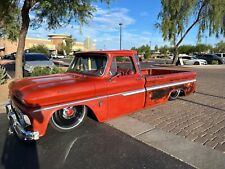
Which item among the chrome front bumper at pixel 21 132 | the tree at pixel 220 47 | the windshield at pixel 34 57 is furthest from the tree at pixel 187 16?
the tree at pixel 220 47

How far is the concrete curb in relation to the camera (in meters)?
3.84

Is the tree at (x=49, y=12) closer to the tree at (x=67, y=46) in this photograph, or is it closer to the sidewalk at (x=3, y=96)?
the sidewalk at (x=3, y=96)

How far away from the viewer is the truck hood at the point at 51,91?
14.2ft

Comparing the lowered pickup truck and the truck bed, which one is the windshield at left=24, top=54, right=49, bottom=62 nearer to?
the truck bed

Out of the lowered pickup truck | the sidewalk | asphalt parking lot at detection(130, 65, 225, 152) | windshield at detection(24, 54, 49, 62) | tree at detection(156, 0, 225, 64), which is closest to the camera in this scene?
the lowered pickup truck

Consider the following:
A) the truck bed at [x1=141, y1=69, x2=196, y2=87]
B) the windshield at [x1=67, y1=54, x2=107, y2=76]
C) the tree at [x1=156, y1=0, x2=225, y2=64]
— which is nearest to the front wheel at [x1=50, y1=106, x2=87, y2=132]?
the windshield at [x1=67, y1=54, x2=107, y2=76]

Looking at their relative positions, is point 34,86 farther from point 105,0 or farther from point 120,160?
point 105,0

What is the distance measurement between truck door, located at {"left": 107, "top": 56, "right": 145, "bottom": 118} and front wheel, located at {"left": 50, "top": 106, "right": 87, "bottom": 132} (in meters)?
0.68

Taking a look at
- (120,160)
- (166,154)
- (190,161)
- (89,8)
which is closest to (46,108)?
(120,160)

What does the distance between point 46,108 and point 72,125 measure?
3.07 ft

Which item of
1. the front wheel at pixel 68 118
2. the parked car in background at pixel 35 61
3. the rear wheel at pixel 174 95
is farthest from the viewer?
the parked car in background at pixel 35 61

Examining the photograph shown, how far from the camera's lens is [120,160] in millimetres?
3922

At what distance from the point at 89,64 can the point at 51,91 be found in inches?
62.0

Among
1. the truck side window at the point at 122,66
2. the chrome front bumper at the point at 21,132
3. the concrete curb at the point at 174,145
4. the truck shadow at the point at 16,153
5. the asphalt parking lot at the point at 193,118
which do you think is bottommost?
the truck shadow at the point at 16,153
